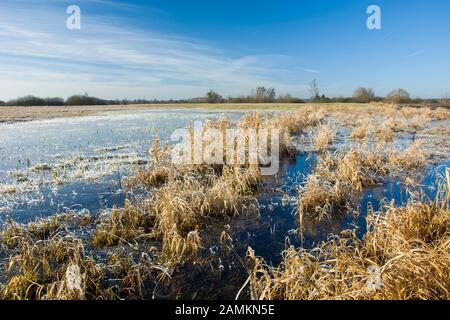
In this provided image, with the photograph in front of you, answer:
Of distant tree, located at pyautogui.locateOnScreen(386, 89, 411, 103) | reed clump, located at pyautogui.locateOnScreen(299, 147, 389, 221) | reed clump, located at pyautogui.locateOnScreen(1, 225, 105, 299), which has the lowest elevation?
reed clump, located at pyautogui.locateOnScreen(1, 225, 105, 299)

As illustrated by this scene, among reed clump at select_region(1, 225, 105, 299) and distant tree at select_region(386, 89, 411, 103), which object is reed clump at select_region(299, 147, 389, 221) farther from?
distant tree at select_region(386, 89, 411, 103)

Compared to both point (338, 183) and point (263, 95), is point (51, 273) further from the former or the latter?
point (263, 95)

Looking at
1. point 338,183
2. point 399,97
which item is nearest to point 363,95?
point 399,97

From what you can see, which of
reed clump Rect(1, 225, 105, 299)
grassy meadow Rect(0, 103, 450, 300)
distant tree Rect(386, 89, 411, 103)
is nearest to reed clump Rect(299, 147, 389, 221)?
grassy meadow Rect(0, 103, 450, 300)

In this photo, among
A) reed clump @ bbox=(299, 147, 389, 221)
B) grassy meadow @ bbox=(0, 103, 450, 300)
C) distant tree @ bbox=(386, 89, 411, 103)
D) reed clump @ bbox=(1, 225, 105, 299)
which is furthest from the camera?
distant tree @ bbox=(386, 89, 411, 103)

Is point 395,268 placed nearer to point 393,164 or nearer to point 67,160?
point 393,164

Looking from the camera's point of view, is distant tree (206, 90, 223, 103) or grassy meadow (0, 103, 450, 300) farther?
distant tree (206, 90, 223, 103)

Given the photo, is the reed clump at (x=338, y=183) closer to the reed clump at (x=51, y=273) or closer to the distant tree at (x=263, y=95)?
the reed clump at (x=51, y=273)

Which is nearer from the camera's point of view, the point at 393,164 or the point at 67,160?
the point at 393,164

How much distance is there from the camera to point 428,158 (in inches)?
543

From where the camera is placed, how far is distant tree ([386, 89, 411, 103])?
199 ft

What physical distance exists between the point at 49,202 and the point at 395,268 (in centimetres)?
838
